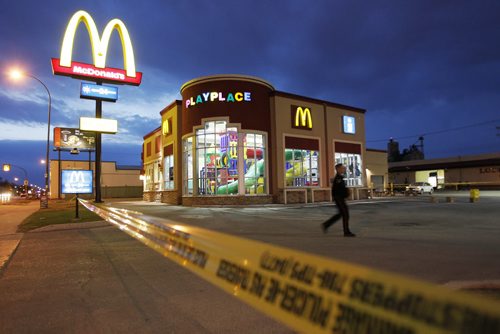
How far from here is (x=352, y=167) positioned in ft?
104

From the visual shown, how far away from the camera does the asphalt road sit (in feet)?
13.4

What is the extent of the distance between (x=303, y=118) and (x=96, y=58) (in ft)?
53.5

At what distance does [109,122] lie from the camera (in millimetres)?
28844

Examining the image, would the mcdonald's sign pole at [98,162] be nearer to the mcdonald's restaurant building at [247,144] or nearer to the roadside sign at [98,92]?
the roadside sign at [98,92]

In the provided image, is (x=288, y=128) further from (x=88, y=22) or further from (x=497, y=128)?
(x=497, y=128)

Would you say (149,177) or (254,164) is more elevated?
(254,164)

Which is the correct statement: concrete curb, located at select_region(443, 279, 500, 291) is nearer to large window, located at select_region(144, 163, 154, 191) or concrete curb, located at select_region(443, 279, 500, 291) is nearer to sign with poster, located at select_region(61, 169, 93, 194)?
sign with poster, located at select_region(61, 169, 93, 194)

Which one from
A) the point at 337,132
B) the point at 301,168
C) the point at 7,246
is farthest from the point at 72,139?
the point at 7,246

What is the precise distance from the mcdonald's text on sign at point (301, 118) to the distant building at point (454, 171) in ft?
92.8

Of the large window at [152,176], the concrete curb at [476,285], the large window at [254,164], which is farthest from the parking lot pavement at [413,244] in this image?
the large window at [152,176]

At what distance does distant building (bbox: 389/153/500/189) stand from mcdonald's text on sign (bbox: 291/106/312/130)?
28.3m

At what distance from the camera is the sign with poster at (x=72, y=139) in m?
49.0

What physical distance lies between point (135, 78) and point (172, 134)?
5380 millimetres

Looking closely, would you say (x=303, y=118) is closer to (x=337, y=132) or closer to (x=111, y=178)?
(x=337, y=132)
